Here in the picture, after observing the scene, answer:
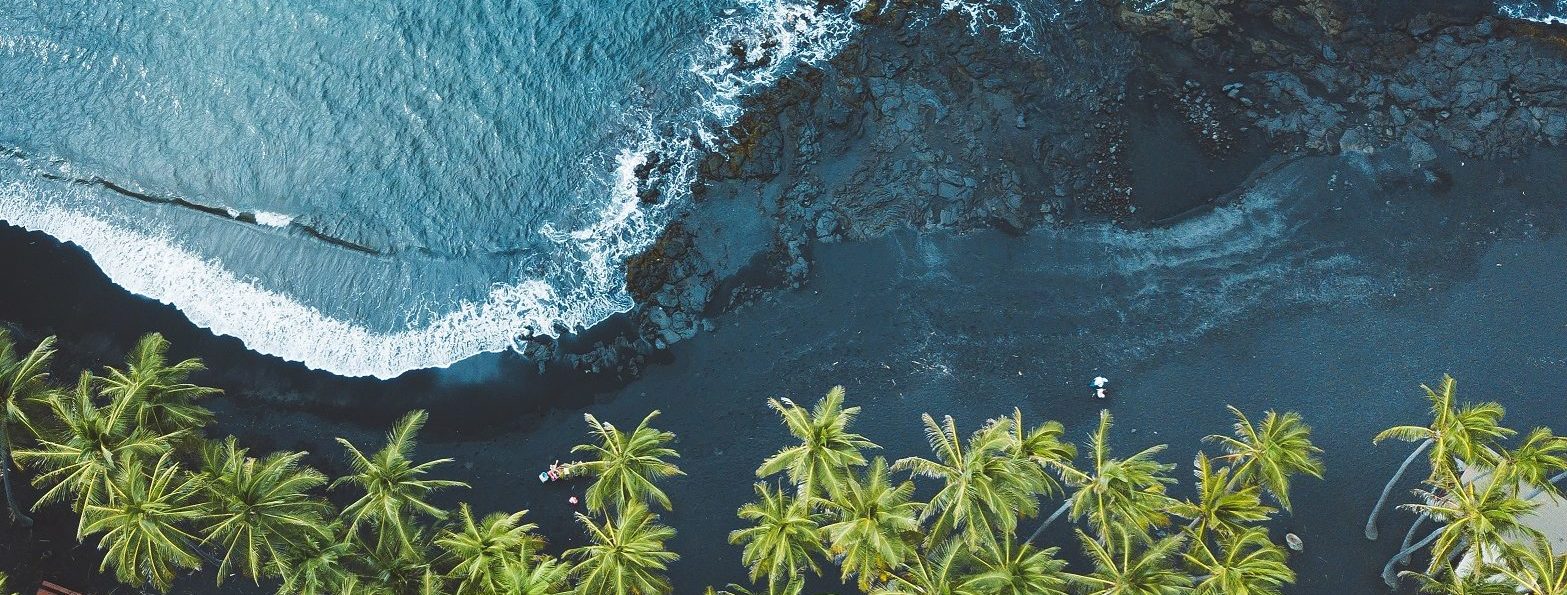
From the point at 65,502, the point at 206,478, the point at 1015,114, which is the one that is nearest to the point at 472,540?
the point at 206,478

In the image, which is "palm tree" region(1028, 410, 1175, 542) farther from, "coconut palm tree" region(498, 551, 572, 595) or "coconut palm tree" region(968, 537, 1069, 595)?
"coconut palm tree" region(498, 551, 572, 595)

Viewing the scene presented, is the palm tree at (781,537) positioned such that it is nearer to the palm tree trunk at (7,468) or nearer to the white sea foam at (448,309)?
the white sea foam at (448,309)

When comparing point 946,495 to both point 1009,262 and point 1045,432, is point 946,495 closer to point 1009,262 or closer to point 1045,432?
point 1045,432

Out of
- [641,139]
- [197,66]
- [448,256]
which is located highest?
[197,66]

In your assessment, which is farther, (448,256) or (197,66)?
(197,66)

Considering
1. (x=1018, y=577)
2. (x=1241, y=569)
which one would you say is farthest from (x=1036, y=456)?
(x=1241, y=569)

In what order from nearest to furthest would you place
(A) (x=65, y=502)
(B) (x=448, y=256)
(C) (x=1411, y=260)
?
(A) (x=65, y=502) → (C) (x=1411, y=260) → (B) (x=448, y=256)

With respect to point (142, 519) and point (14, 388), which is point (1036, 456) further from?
point (14, 388)
